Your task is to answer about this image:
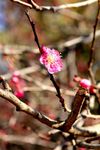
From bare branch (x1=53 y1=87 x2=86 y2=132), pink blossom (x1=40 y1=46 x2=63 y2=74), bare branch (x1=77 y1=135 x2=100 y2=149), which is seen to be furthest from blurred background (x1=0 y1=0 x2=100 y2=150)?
bare branch (x1=53 y1=87 x2=86 y2=132)

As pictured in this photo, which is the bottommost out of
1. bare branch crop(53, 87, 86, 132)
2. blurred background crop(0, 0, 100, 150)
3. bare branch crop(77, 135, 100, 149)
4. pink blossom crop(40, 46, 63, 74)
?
blurred background crop(0, 0, 100, 150)

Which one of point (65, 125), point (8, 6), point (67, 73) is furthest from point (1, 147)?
point (8, 6)

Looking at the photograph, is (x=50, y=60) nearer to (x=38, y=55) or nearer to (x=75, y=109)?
(x=75, y=109)

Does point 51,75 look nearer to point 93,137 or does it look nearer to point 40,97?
point 93,137

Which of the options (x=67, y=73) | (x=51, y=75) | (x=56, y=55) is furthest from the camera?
(x=67, y=73)

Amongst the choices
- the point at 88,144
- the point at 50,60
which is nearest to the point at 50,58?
the point at 50,60

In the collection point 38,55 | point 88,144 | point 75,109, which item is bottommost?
point 38,55

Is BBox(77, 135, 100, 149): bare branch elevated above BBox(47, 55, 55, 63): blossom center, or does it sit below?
below

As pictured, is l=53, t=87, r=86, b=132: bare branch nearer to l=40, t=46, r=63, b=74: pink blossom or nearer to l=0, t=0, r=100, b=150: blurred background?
l=40, t=46, r=63, b=74: pink blossom
